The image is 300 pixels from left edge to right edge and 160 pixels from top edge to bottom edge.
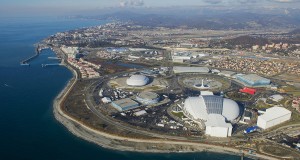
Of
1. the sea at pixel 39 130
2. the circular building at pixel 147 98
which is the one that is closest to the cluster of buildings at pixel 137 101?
the circular building at pixel 147 98

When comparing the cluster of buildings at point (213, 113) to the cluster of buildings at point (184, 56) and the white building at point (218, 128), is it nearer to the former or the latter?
the white building at point (218, 128)

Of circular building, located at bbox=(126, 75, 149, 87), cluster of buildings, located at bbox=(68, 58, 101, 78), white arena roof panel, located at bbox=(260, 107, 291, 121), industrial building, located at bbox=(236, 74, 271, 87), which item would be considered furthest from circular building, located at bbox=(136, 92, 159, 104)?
industrial building, located at bbox=(236, 74, 271, 87)

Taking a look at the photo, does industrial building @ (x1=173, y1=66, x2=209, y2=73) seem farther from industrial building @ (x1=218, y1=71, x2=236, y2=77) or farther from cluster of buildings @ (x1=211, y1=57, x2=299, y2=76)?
cluster of buildings @ (x1=211, y1=57, x2=299, y2=76)

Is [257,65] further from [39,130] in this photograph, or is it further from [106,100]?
[39,130]

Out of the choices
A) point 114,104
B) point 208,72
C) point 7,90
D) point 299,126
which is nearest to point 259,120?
point 299,126

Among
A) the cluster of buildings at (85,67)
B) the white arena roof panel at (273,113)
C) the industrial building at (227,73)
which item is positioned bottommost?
the industrial building at (227,73)

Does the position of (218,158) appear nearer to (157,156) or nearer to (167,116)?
(157,156)
